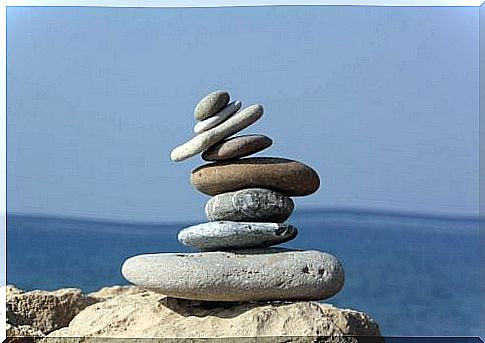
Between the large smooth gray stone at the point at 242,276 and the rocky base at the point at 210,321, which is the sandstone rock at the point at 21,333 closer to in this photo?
the rocky base at the point at 210,321

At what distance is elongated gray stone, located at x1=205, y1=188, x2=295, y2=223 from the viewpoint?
4.07m

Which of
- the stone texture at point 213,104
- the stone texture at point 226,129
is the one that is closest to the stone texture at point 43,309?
the stone texture at point 226,129

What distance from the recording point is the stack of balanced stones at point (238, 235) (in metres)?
3.93

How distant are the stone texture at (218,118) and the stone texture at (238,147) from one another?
0.09 m

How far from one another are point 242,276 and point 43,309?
3.87 feet

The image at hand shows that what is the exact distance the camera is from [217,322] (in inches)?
154

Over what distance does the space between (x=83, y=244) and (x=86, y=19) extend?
1.44 meters

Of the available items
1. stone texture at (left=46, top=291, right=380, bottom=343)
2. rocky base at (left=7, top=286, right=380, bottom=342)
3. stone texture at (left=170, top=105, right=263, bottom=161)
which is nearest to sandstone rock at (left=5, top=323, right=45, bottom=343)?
rocky base at (left=7, top=286, right=380, bottom=342)

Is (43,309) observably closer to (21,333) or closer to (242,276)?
(21,333)

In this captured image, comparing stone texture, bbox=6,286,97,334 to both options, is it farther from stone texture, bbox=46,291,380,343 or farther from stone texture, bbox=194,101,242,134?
stone texture, bbox=194,101,242,134

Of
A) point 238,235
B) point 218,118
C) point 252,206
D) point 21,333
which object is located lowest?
point 21,333

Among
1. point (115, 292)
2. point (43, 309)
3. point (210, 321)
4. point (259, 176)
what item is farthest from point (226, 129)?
point (115, 292)

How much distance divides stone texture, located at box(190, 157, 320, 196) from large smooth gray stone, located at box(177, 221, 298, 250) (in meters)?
0.16

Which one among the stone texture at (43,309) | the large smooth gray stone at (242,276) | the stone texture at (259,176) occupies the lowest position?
the stone texture at (43,309)
